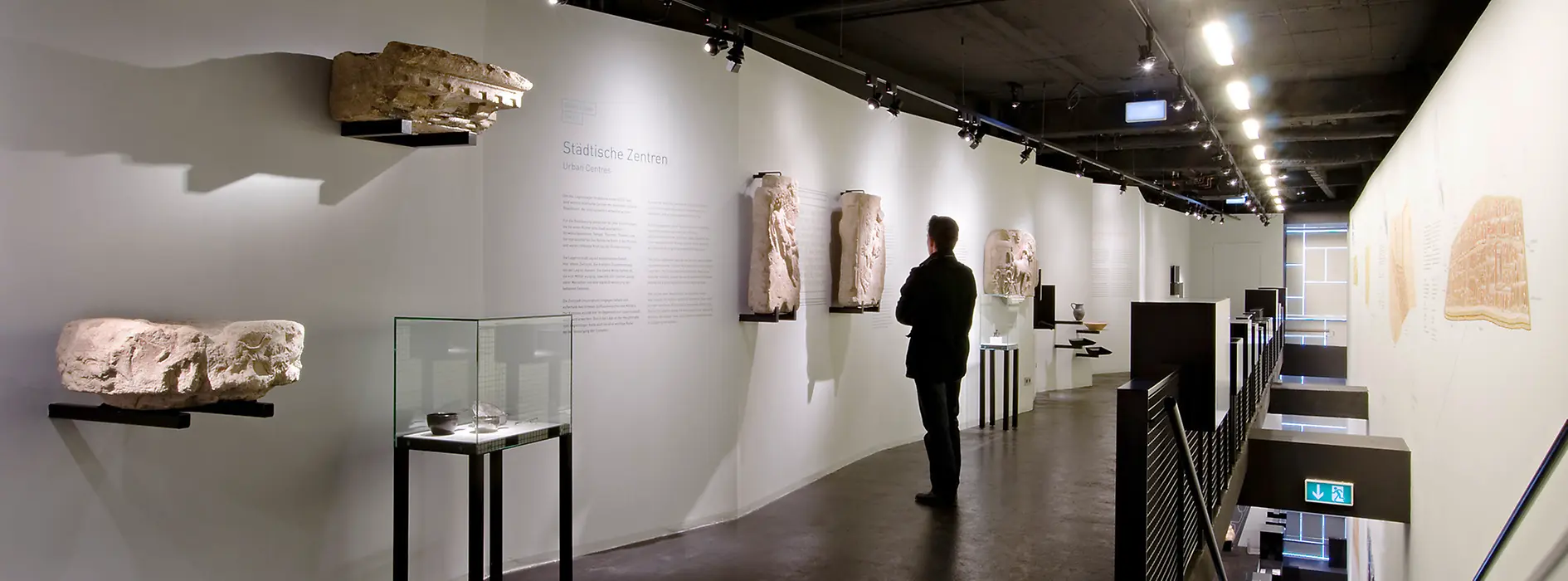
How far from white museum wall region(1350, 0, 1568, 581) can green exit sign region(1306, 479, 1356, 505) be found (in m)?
0.44

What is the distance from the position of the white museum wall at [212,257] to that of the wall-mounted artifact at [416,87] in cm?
14

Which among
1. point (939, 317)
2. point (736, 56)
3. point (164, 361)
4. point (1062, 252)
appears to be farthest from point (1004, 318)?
point (164, 361)

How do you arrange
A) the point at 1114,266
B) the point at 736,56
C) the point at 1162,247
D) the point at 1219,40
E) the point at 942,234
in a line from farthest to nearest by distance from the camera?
1. the point at 1162,247
2. the point at 1114,266
3. the point at 1219,40
4. the point at 942,234
5. the point at 736,56

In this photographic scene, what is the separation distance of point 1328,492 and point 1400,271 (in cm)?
181

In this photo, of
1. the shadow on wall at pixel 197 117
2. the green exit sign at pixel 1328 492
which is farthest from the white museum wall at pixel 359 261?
the green exit sign at pixel 1328 492

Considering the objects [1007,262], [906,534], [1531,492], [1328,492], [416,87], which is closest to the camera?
[1531,492]

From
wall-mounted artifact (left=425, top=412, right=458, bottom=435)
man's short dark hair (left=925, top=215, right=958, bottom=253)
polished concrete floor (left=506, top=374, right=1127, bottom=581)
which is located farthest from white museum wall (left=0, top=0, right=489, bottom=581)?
man's short dark hair (left=925, top=215, right=958, bottom=253)

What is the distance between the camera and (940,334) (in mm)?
5105

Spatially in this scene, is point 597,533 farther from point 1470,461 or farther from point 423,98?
point 1470,461

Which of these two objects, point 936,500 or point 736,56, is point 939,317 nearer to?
point 936,500

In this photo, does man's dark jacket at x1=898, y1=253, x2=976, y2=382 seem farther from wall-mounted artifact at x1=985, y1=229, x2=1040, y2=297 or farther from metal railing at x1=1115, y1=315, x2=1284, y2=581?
wall-mounted artifact at x1=985, y1=229, x2=1040, y2=297

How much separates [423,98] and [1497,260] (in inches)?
158

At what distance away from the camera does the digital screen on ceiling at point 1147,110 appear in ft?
33.1

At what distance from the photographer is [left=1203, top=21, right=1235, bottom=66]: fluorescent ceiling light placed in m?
6.07
